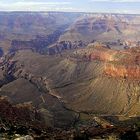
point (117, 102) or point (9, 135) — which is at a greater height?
point (9, 135)

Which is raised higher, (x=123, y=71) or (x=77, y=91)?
(x=123, y=71)

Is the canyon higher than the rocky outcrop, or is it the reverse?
the rocky outcrop

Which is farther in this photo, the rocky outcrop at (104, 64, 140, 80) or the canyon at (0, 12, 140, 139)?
the rocky outcrop at (104, 64, 140, 80)

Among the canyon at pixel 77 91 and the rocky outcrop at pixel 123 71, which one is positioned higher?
the rocky outcrop at pixel 123 71

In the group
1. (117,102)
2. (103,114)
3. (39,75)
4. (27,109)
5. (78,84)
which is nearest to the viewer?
(27,109)

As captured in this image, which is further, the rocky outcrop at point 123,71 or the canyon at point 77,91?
the rocky outcrop at point 123,71

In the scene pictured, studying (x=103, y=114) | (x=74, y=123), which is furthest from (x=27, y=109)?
(x=103, y=114)

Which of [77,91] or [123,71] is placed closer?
[123,71]

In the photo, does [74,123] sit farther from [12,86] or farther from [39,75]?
[39,75]

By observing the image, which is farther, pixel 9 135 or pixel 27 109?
pixel 27 109

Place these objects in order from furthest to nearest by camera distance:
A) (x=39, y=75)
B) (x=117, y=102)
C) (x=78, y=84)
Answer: (x=39, y=75), (x=78, y=84), (x=117, y=102)
